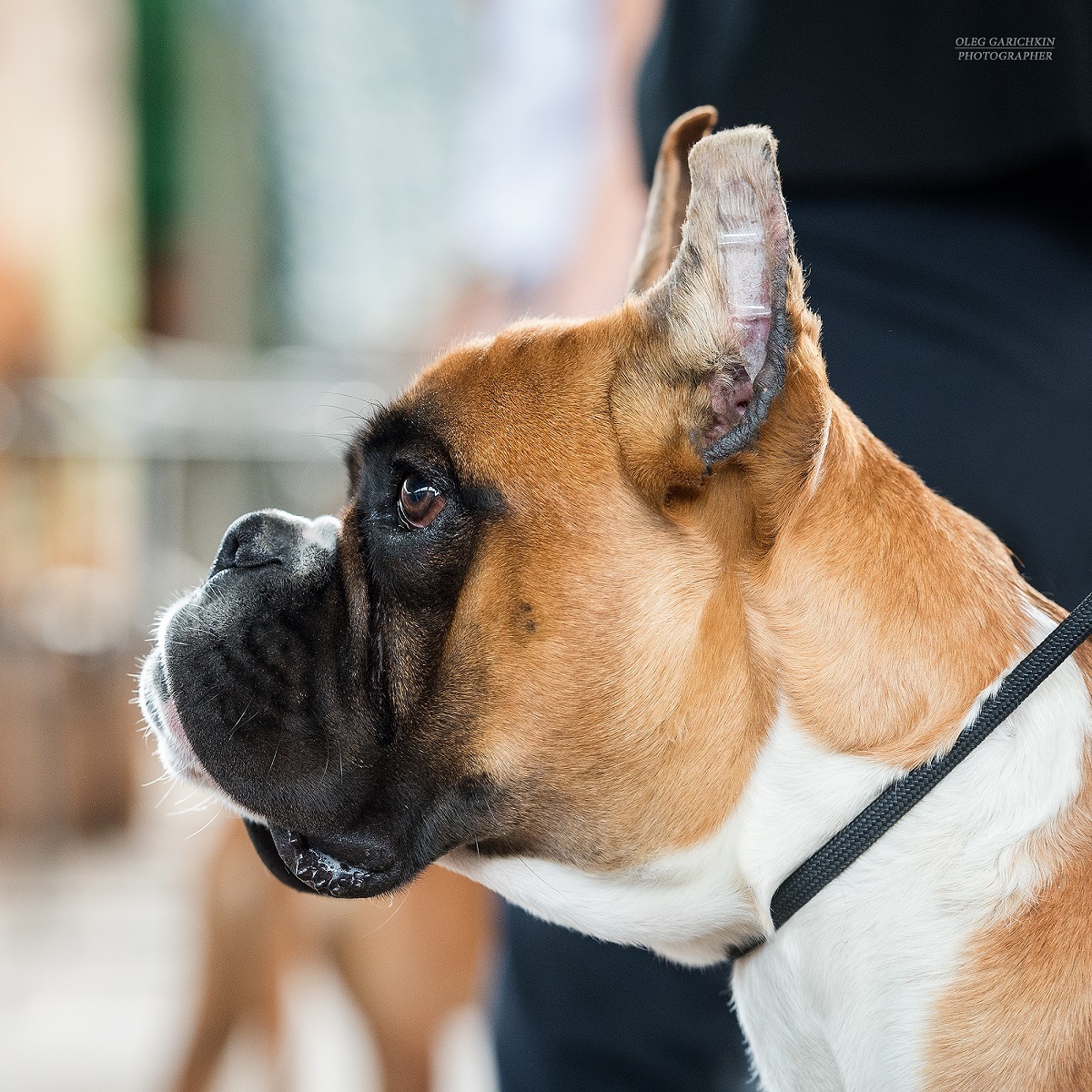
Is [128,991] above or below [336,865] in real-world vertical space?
below

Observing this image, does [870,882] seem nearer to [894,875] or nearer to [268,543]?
[894,875]

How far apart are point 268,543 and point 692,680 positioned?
0.51 m

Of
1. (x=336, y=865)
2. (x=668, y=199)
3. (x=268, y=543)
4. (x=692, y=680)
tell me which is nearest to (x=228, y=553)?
(x=268, y=543)

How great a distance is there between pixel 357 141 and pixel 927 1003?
7.91 meters

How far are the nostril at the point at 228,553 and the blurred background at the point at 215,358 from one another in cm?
22

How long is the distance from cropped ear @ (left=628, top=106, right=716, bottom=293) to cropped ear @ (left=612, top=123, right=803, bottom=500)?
32mm

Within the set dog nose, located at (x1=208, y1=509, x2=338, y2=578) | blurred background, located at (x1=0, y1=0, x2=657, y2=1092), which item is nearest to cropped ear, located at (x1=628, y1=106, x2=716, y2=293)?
blurred background, located at (x1=0, y1=0, x2=657, y2=1092)

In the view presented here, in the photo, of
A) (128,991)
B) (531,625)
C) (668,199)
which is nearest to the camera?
(531,625)

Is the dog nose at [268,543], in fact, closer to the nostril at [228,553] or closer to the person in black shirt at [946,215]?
the nostril at [228,553]

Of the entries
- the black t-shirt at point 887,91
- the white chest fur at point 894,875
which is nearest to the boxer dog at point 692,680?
the white chest fur at point 894,875

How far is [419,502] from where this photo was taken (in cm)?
127

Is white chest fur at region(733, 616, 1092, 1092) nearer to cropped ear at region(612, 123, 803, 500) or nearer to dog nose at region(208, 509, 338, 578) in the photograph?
cropped ear at region(612, 123, 803, 500)

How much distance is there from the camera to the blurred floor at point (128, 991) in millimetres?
3086

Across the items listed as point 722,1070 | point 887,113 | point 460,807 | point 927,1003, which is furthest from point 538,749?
point 887,113
